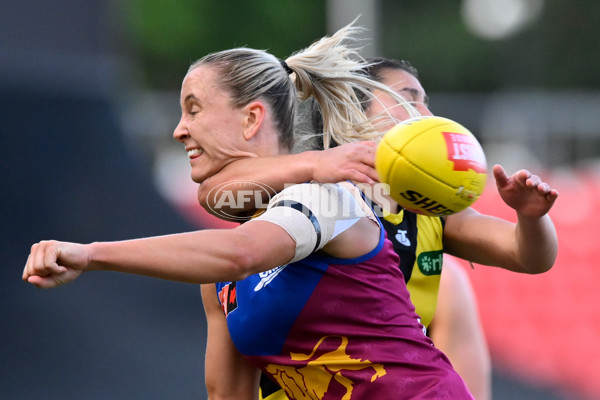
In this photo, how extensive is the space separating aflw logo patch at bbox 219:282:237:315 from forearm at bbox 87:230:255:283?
1.68 ft

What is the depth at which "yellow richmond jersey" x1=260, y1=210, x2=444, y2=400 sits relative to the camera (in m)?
3.43

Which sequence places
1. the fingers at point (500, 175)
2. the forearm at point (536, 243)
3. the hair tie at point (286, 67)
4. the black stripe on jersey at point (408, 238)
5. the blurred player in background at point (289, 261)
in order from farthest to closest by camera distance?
the black stripe on jersey at point (408, 238) < the hair tie at point (286, 67) < the forearm at point (536, 243) < the fingers at point (500, 175) < the blurred player in background at point (289, 261)

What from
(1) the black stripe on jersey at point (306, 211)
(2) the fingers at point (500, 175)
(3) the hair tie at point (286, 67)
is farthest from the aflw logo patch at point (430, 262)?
(1) the black stripe on jersey at point (306, 211)

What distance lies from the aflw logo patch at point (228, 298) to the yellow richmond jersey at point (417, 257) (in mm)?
514

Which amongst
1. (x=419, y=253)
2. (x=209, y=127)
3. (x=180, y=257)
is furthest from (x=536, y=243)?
(x=180, y=257)

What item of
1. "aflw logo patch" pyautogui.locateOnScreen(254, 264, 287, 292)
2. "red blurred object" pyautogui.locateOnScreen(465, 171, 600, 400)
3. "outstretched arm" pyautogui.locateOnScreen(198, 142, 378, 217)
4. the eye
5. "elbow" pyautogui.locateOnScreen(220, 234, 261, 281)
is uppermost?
the eye

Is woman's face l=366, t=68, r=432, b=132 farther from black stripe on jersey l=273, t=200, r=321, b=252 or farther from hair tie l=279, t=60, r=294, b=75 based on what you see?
black stripe on jersey l=273, t=200, r=321, b=252

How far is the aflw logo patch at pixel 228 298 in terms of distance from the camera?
9.62 ft

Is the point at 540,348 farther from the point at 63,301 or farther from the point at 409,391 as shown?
the point at 409,391

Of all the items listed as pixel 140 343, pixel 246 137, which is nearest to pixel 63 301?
pixel 140 343

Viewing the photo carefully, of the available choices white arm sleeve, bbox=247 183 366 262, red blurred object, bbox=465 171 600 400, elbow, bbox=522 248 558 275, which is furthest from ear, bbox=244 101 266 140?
red blurred object, bbox=465 171 600 400

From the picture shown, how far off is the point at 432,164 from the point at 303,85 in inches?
32.8

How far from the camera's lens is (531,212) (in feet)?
9.38

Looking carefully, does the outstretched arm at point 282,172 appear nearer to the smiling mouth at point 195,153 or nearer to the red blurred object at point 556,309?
the smiling mouth at point 195,153
